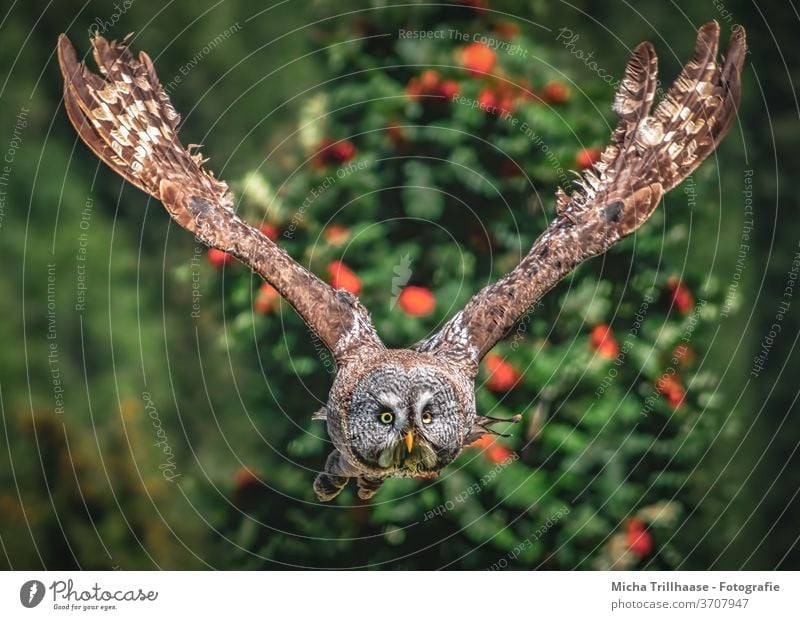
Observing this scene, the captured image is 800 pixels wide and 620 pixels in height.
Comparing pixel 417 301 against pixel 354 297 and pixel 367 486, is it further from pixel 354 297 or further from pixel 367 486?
pixel 367 486

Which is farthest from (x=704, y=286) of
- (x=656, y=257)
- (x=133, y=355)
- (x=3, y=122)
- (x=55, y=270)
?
(x=3, y=122)

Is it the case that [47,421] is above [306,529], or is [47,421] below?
above

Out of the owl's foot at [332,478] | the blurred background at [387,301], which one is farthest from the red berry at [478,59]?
the owl's foot at [332,478]

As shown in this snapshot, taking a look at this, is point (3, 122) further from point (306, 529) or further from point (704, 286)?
point (704, 286)

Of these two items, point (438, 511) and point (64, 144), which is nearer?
point (438, 511)

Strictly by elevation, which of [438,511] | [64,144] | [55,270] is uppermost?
[64,144]

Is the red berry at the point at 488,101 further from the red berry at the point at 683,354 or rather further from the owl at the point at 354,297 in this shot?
the red berry at the point at 683,354
